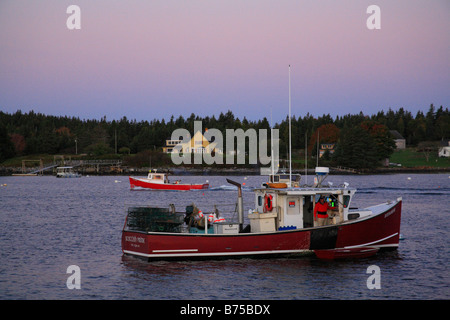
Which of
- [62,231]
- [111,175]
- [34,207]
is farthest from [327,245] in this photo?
[111,175]

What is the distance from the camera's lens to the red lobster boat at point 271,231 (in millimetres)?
25969

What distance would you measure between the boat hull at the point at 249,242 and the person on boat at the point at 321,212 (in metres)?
0.71

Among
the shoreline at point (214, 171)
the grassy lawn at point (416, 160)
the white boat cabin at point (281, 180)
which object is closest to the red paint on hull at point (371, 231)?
the white boat cabin at point (281, 180)

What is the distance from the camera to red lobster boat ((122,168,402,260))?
26.0 m

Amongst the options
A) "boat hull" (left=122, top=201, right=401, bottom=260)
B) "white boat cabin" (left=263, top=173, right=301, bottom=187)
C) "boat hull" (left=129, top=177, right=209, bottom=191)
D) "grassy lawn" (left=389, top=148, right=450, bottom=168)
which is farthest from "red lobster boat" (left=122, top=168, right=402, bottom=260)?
"grassy lawn" (left=389, top=148, right=450, bottom=168)

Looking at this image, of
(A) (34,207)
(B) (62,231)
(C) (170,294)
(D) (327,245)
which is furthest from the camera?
(A) (34,207)

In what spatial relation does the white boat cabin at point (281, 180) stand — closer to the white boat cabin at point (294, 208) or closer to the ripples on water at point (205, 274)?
the white boat cabin at point (294, 208)

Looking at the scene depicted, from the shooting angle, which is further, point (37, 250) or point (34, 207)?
point (34, 207)

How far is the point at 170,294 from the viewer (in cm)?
→ 2273

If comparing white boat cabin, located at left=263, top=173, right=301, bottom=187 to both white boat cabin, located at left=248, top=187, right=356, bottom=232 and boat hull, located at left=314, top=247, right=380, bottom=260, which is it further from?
boat hull, located at left=314, top=247, right=380, bottom=260

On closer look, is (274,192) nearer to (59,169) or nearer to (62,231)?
(62,231)

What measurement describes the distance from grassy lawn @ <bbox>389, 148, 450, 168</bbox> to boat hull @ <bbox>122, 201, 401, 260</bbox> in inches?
5420
